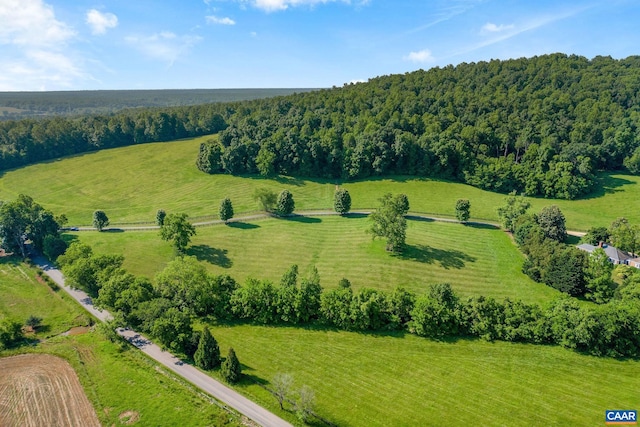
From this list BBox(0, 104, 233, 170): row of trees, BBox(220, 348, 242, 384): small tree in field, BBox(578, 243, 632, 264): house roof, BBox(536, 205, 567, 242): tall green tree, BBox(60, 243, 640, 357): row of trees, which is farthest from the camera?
BBox(0, 104, 233, 170): row of trees

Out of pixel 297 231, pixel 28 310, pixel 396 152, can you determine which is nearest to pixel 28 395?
pixel 28 310

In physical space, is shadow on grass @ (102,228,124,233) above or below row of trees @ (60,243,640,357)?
above

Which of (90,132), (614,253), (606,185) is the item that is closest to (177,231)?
(614,253)

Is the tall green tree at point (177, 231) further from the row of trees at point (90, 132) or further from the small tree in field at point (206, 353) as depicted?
the row of trees at point (90, 132)

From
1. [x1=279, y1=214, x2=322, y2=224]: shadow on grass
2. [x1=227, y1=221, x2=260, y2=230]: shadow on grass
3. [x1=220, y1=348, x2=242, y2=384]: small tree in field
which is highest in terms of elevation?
[x1=279, y1=214, x2=322, y2=224]: shadow on grass

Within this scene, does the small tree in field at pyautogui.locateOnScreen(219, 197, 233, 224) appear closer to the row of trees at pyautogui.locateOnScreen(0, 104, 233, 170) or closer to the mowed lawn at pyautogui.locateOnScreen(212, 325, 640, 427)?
the mowed lawn at pyautogui.locateOnScreen(212, 325, 640, 427)

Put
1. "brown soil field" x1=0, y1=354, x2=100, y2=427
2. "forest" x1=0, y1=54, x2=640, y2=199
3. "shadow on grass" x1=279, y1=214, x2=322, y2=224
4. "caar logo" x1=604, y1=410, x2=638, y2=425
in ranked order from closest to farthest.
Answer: "caar logo" x1=604, y1=410, x2=638, y2=425 → "brown soil field" x1=0, y1=354, x2=100, y2=427 → "shadow on grass" x1=279, y1=214, x2=322, y2=224 → "forest" x1=0, y1=54, x2=640, y2=199

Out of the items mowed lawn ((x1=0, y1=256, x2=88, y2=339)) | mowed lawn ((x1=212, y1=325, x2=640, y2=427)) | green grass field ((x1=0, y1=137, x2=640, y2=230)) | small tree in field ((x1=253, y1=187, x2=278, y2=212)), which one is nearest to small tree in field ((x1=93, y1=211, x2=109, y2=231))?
green grass field ((x1=0, y1=137, x2=640, y2=230))
